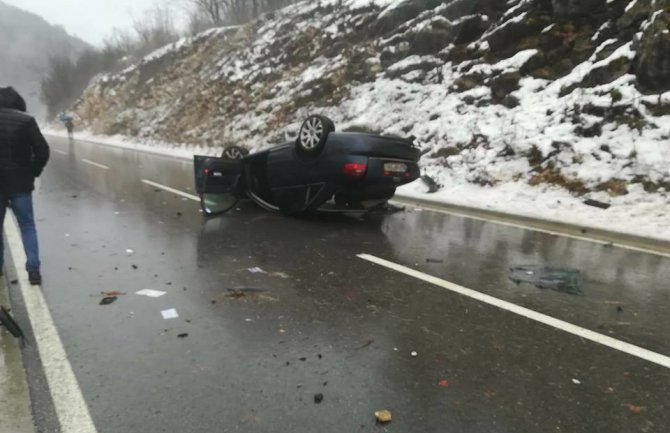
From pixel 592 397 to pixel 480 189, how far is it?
8051mm

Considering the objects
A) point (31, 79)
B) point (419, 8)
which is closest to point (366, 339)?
point (419, 8)

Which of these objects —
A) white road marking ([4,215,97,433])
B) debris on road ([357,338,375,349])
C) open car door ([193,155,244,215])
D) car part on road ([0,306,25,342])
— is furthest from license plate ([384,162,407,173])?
car part on road ([0,306,25,342])

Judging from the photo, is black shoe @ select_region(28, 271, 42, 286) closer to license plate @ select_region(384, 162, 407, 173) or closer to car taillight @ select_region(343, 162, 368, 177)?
car taillight @ select_region(343, 162, 368, 177)

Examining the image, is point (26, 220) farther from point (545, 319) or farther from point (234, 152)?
point (234, 152)

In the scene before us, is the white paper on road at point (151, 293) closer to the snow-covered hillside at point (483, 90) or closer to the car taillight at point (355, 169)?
the car taillight at point (355, 169)

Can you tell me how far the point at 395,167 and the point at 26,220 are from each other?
4.63m

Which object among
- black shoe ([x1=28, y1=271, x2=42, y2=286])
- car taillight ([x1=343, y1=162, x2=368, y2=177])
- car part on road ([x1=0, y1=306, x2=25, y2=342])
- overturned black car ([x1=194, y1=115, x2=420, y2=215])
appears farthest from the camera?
overturned black car ([x1=194, y1=115, x2=420, y2=215])

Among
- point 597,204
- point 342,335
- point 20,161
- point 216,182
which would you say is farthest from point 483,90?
point 20,161

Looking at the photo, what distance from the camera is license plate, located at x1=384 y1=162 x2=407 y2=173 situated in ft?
23.5

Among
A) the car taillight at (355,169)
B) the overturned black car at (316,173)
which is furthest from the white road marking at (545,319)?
the overturned black car at (316,173)

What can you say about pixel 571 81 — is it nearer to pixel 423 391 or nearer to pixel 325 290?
pixel 325 290

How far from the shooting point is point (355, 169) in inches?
273

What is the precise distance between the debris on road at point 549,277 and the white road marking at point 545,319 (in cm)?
72

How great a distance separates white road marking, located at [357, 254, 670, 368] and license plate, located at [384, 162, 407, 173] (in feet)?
6.34
